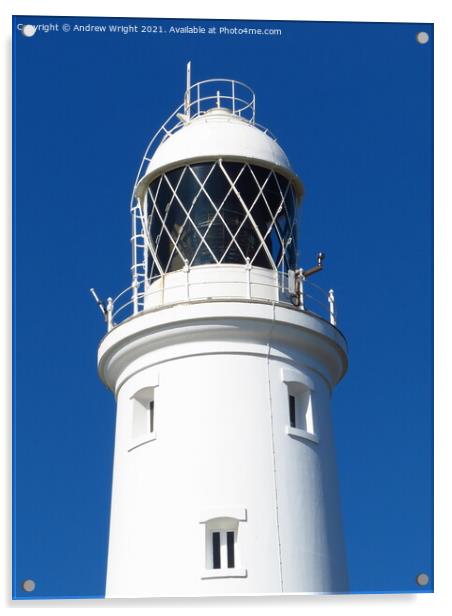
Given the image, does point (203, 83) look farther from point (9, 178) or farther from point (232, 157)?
point (9, 178)

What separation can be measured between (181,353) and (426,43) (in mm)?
2862

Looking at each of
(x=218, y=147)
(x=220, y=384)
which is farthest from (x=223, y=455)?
(x=218, y=147)

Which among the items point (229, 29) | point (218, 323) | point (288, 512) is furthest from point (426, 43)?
point (288, 512)

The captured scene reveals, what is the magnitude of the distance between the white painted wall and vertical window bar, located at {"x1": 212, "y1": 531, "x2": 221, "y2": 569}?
4.5 inches

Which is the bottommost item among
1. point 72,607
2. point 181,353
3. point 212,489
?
point 72,607

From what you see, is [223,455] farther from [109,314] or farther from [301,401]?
[109,314]

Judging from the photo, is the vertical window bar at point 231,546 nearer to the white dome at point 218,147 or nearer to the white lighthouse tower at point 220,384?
the white lighthouse tower at point 220,384

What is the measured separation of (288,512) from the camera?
1423cm

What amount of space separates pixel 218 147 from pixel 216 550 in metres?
3.19

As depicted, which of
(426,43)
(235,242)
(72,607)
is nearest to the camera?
(72,607)

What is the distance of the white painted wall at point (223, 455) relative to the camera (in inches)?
554

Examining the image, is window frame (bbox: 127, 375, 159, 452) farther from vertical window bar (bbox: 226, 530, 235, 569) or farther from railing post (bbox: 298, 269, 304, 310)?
railing post (bbox: 298, 269, 304, 310)

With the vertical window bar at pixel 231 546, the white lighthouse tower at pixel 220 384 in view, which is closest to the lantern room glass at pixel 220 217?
the white lighthouse tower at pixel 220 384

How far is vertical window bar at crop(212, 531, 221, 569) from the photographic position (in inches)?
554
